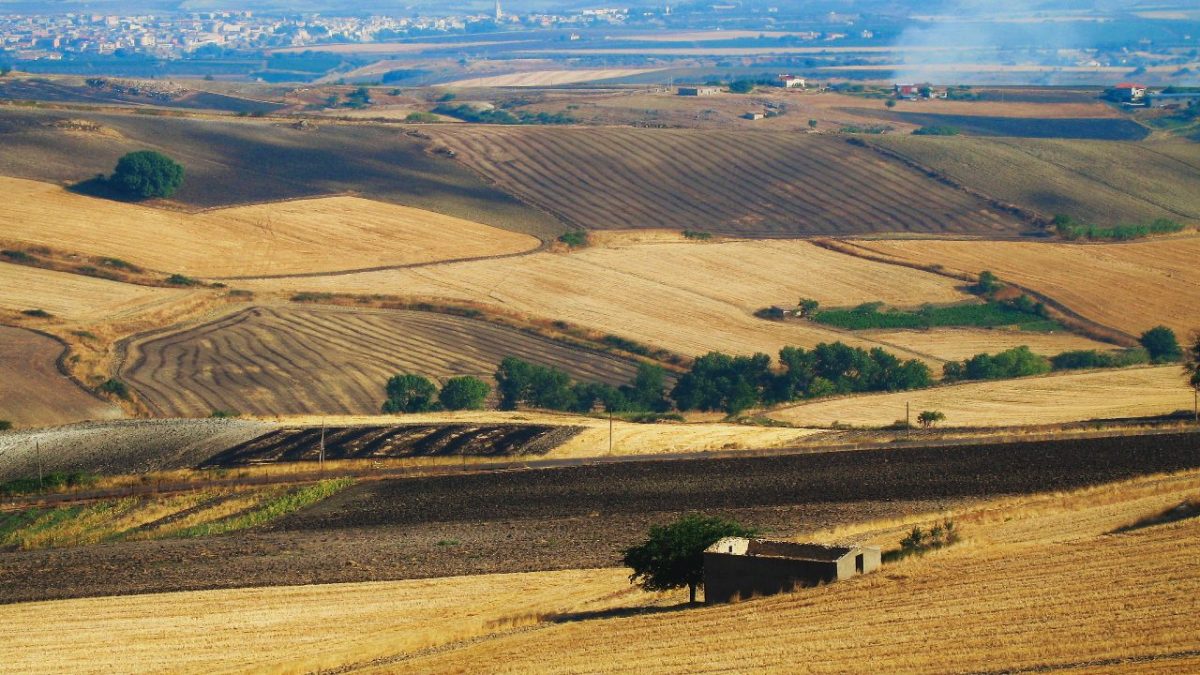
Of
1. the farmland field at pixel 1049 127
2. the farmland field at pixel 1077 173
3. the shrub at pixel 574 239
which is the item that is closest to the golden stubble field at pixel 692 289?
the shrub at pixel 574 239

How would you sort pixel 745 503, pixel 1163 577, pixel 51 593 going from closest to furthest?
1. pixel 1163 577
2. pixel 51 593
3. pixel 745 503

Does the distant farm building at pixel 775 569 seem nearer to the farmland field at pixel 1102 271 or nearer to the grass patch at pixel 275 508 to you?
the grass patch at pixel 275 508

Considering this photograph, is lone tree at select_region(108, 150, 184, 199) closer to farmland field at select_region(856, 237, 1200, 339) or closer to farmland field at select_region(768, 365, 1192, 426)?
farmland field at select_region(856, 237, 1200, 339)

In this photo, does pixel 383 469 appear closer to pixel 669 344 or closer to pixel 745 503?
pixel 745 503

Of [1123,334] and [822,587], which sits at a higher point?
[822,587]

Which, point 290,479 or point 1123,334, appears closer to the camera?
point 290,479

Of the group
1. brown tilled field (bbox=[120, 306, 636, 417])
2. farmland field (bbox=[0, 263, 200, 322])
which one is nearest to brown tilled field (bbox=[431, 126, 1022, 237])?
brown tilled field (bbox=[120, 306, 636, 417])

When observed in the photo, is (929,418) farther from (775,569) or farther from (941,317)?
(941,317)

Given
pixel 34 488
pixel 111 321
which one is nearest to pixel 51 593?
pixel 34 488
